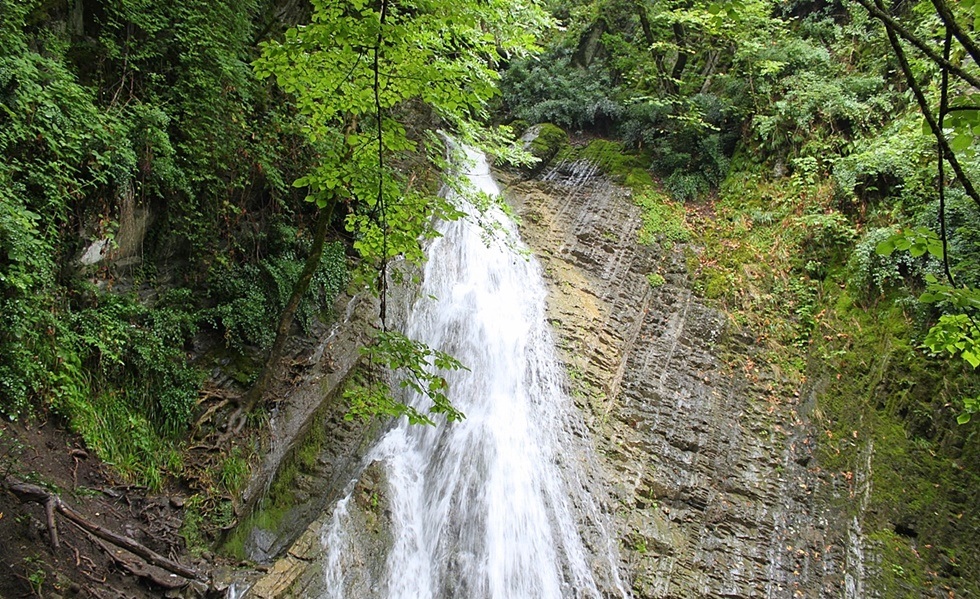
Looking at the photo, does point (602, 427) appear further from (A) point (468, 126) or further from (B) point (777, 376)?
(A) point (468, 126)

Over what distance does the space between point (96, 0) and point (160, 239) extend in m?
2.36

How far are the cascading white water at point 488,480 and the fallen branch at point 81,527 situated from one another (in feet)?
5.10

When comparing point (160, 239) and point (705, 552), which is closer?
point (160, 239)

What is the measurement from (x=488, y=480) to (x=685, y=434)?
3.05 meters

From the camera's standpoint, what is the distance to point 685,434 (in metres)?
7.83

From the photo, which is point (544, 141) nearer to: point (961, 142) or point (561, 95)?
point (561, 95)

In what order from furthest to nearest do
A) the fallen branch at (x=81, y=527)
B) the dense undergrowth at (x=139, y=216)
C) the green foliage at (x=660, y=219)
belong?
the green foliage at (x=660, y=219), the dense undergrowth at (x=139, y=216), the fallen branch at (x=81, y=527)

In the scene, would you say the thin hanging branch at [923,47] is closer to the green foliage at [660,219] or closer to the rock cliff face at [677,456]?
the rock cliff face at [677,456]

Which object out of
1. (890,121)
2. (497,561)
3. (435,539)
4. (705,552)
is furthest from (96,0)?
(890,121)

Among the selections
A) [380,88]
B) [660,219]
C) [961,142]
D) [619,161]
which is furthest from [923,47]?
[619,161]

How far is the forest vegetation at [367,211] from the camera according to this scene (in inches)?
160

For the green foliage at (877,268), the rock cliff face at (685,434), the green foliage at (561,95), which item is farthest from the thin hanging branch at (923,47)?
the green foliage at (561,95)

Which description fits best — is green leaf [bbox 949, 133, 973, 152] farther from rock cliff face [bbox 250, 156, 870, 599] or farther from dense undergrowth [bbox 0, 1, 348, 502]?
rock cliff face [bbox 250, 156, 870, 599]

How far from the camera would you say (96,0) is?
515 centimetres
